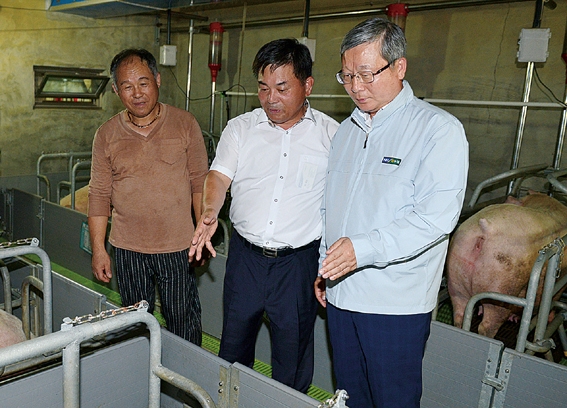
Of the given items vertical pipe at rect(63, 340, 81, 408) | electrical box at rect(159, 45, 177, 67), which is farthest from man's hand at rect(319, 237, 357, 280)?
electrical box at rect(159, 45, 177, 67)

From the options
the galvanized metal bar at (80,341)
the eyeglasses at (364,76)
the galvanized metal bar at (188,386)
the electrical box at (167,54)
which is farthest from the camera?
the electrical box at (167,54)

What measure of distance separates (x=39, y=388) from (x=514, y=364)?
1650 mm

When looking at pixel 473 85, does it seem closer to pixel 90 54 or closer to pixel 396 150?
pixel 396 150

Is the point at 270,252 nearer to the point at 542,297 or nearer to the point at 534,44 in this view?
the point at 542,297

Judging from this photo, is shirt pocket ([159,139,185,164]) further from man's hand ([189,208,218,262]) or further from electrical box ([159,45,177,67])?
electrical box ([159,45,177,67])

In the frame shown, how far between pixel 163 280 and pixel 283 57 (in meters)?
1.21

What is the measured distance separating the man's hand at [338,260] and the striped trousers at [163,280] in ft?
3.87

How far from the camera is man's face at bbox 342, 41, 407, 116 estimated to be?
4.84ft

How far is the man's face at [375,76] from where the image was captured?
1.48m

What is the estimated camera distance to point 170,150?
91.5 inches

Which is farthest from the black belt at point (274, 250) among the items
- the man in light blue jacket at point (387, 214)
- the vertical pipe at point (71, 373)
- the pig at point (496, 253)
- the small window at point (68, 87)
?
the small window at point (68, 87)

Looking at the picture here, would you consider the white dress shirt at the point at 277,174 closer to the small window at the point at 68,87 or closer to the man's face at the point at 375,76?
the man's face at the point at 375,76

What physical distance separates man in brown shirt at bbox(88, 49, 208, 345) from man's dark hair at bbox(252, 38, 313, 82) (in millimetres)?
630

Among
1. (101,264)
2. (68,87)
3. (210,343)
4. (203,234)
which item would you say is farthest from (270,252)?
(68,87)
